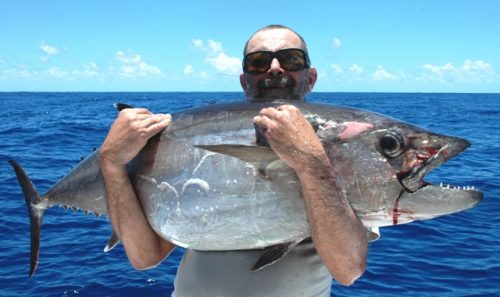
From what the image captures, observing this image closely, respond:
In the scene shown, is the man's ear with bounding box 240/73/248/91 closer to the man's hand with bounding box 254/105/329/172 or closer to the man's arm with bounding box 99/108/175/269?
the man's arm with bounding box 99/108/175/269

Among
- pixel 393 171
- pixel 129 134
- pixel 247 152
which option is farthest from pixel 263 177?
pixel 129 134

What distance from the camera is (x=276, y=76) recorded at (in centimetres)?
315

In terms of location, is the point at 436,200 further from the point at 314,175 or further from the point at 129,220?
the point at 129,220

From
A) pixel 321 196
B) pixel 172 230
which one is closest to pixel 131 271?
pixel 172 230

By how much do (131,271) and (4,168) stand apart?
869 cm

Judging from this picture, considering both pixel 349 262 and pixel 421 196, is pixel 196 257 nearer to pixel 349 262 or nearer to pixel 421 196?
pixel 349 262

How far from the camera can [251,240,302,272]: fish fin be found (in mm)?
2583

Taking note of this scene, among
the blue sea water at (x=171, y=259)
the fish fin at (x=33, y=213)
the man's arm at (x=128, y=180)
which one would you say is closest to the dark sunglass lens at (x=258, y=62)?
the man's arm at (x=128, y=180)

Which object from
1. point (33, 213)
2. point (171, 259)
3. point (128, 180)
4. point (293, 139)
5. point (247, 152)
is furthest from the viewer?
point (171, 259)

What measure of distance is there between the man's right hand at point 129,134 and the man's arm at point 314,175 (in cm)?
60

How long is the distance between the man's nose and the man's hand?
81cm

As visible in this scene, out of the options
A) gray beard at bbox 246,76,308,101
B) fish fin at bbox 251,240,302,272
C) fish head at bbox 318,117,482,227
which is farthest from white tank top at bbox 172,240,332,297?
gray beard at bbox 246,76,308,101

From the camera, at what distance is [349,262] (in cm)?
254

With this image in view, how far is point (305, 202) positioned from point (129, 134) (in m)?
0.99
